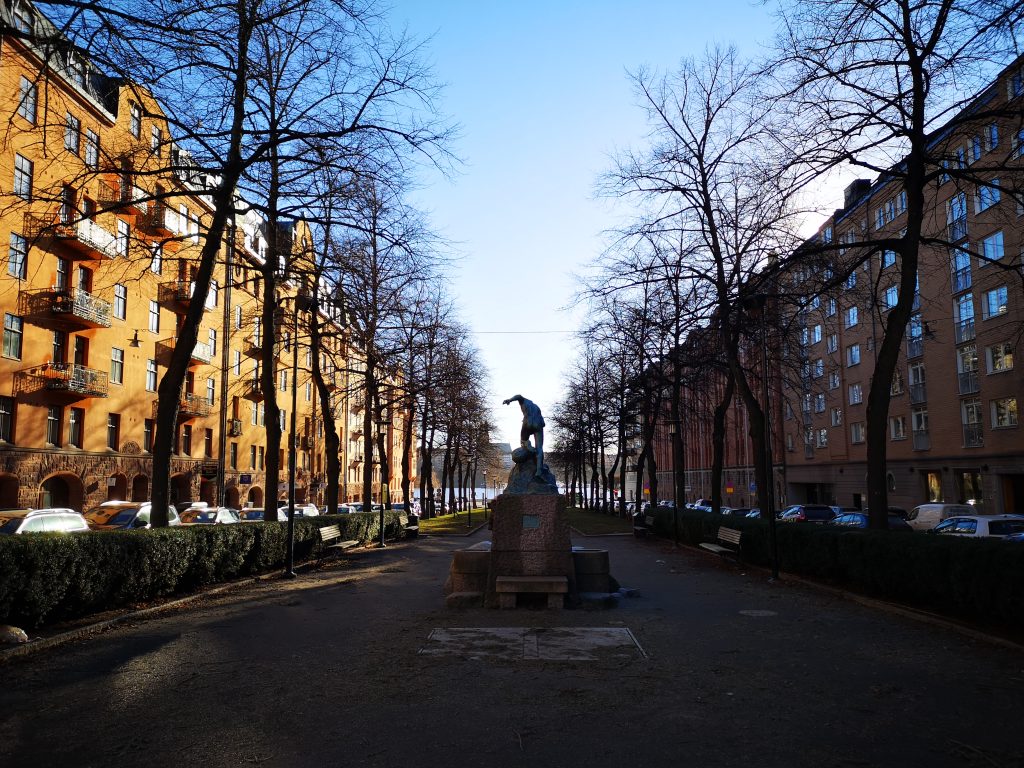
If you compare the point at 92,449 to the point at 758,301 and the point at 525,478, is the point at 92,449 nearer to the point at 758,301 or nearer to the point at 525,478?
the point at 525,478

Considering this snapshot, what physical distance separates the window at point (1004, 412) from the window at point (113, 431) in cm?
3966

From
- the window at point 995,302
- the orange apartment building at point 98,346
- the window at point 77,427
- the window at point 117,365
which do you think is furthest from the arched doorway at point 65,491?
the window at point 995,302

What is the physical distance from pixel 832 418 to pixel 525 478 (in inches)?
→ 1766

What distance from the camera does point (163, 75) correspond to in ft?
27.0

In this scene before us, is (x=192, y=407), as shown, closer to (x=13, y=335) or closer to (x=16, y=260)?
(x=13, y=335)

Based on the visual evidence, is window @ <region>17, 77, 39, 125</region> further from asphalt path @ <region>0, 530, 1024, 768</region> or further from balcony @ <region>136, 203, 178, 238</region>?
balcony @ <region>136, 203, 178, 238</region>

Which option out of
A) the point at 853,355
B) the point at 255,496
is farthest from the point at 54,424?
the point at 853,355

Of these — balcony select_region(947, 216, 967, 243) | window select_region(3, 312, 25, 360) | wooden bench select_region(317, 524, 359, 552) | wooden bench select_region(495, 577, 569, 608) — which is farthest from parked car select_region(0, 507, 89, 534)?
balcony select_region(947, 216, 967, 243)

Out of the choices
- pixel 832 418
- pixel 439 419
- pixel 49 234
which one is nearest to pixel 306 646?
pixel 49 234

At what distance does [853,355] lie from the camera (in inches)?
1971

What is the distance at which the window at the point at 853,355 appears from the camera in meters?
49.3

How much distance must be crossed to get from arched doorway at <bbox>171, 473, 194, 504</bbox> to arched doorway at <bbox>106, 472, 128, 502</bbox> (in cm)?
529

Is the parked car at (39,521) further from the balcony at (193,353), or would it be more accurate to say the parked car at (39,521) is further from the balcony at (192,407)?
the balcony at (192,407)

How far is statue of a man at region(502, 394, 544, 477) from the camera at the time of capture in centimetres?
1424
